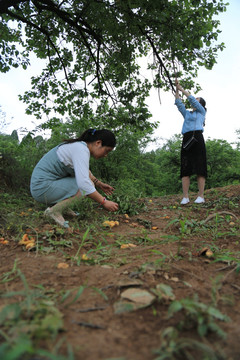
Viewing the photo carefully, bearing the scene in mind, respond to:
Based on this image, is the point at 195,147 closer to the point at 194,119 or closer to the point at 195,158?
the point at 195,158

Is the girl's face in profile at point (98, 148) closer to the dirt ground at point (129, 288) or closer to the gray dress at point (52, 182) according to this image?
the gray dress at point (52, 182)

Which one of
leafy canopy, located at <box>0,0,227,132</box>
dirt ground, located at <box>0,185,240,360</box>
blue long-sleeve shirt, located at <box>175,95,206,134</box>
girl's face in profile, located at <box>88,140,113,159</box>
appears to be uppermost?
leafy canopy, located at <box>0,0,227,132</box>

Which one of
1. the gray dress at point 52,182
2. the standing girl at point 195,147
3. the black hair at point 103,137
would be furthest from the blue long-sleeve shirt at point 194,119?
the gray dress at point 52,182

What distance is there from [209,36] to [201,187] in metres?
2.83

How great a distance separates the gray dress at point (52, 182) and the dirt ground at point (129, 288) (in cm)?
66

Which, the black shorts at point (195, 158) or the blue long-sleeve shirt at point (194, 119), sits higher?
the blue long-sleeve shirt at point (194, 119)

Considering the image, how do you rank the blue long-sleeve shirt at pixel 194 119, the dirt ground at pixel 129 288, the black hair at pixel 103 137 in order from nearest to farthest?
the dirt ground at pixel 129 288 < the black hair at pixel 103 137 < the blue long-sleeve shirt at pixel 194 119

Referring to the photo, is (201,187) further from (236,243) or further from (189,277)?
(189,277)

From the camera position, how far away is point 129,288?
4.10 ft

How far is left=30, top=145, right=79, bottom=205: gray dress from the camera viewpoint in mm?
3000

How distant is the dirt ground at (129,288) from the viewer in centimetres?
85

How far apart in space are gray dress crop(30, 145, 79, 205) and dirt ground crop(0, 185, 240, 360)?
0.66 meters

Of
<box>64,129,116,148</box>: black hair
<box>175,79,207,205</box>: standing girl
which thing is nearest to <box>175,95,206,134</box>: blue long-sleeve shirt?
<box>175,79,207,205</box>: standing girl

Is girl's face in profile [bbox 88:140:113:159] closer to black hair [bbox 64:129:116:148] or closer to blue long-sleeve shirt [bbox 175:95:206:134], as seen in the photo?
black hair [bbox 64:129:116:148]
